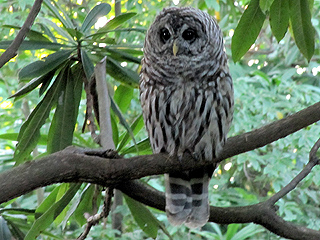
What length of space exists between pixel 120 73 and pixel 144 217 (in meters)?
0.74

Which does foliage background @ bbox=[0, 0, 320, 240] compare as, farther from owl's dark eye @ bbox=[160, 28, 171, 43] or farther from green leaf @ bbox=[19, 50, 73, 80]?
green leaf @ bbox=[19, 50, 73, 80]

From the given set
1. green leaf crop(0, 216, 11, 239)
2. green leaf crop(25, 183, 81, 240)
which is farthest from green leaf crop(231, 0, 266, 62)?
green leaf crop(0, 216, 11, 239)

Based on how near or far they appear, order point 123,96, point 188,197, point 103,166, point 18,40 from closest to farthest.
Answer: point 18,40, point 103,166, point 123,96, point 188,197

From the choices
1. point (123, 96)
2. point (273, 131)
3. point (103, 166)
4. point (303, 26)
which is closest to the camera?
point (103, 166)

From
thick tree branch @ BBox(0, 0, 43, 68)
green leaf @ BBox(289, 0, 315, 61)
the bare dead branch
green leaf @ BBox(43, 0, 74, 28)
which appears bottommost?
the bare dead branch

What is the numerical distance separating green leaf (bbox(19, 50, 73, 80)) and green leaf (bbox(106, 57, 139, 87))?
0.80ft

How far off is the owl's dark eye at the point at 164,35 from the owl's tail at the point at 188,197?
0.76 metres

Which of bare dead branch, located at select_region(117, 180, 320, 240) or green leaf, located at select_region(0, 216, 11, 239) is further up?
green leaf, located at select_region(0, 216, 11, 239)

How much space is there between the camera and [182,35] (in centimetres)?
233

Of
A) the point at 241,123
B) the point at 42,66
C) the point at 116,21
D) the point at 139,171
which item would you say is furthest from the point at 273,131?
the point at 241,123

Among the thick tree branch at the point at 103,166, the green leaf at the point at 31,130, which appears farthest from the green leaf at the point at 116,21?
the thick tree branch at the point at 103,166

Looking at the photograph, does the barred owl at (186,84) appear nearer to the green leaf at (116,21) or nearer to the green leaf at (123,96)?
the green leaf at (123,96)

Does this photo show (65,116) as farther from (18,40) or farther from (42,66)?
(18,40)

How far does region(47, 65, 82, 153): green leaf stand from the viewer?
Answer: 216 centimetres
